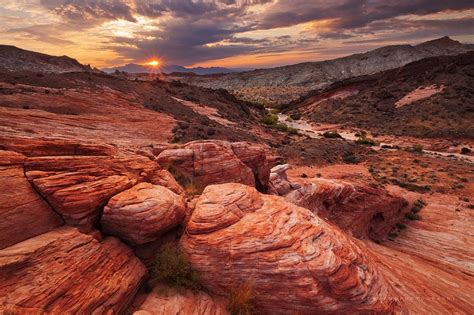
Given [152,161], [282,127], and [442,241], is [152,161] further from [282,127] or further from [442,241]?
[282,127]

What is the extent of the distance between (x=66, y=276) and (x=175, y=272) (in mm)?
2564

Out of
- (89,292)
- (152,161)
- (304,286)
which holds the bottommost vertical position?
(304,286)

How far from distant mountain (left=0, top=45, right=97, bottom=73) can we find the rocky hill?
73029mm

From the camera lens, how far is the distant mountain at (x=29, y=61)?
6881 cm

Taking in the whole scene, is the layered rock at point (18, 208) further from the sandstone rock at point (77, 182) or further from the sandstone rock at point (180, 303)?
the sandstone rock at point (180, 303)

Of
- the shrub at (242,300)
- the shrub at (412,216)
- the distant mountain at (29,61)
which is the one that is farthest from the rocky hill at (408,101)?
the distant mountain at (29,61)

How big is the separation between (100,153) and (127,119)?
2110 cm

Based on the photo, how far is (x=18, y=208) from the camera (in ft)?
20.9

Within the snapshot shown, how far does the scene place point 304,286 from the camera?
708cm

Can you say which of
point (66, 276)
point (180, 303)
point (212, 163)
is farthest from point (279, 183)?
point (66, 276)

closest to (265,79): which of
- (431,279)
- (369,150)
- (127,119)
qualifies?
(369,150)

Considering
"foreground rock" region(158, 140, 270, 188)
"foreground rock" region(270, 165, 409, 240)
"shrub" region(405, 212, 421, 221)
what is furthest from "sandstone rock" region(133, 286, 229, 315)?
"shrub" region(405, 212, 421, 221)

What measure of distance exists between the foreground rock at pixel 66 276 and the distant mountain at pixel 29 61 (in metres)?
77.6

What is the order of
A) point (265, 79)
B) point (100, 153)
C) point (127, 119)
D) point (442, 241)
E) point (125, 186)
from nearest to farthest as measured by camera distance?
point (125, 186) → point (100, 153) → point (442, 241) → point (127, 119) → point (265, 79)
